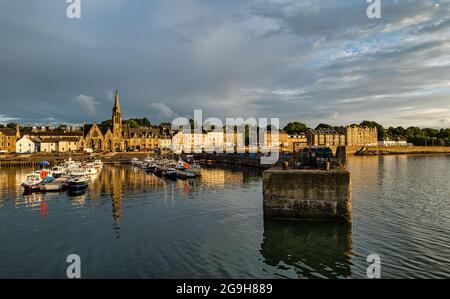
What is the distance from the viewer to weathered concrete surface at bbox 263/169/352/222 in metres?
25.1

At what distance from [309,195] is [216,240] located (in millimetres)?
7752

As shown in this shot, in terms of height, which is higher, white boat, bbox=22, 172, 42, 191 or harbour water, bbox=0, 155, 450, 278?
white boat, bbox=22, 172, 42, 191

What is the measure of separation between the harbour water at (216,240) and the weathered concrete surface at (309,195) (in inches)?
32.8

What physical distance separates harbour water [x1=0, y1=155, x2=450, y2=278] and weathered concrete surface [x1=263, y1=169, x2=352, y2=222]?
0.83m

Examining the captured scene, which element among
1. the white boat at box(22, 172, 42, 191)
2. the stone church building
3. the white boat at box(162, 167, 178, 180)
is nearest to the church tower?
the stone church building

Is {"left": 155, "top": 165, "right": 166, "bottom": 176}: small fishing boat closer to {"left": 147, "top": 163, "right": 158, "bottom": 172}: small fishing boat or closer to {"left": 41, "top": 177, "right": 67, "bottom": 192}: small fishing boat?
{"left": 147, "top": 163, "right": 158, "bottom": 172}: small fishing boat

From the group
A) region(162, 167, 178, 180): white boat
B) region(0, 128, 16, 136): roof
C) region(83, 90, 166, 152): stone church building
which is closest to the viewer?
region(162, 167, 178, 180): white boat

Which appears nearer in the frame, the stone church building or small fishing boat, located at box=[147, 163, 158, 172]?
small fishing boat, located at box=[147, 163, 158, 172]

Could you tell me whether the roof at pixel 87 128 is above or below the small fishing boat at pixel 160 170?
above

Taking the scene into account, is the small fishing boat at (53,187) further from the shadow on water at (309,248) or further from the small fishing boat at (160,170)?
the shadow on water at (309,248)

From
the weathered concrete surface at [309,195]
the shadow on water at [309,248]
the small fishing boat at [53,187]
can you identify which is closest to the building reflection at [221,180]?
the small fishing boat at [53,187]

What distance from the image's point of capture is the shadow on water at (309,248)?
1848 cm

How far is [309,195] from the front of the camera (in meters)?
25.7

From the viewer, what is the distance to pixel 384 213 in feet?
102
